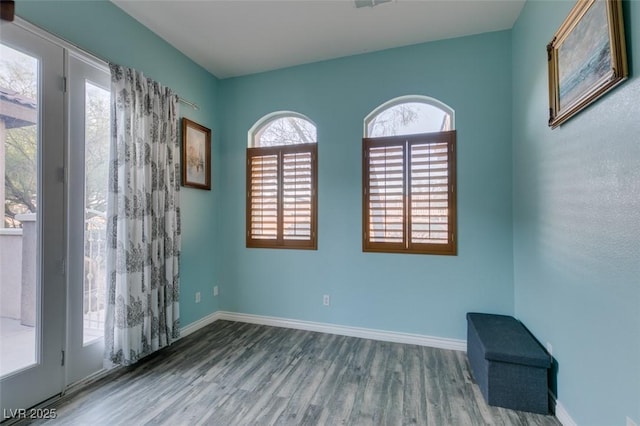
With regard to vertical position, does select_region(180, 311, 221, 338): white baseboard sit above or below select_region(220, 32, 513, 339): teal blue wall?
below

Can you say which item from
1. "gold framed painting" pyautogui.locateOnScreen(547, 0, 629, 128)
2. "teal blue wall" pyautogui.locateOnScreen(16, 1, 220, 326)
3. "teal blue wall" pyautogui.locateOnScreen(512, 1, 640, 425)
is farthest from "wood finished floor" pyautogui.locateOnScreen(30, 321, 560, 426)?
"gold framed painting" pyautogui.locateOnScreen(547, 0, 629, 128)

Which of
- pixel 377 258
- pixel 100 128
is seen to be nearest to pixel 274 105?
pixel 100 128

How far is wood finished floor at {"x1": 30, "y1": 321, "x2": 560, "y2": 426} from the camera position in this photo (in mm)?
1830

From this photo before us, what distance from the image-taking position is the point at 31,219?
1.85 meters

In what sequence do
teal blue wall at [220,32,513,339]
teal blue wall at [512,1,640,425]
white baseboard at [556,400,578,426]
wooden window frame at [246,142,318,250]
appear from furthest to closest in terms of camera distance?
wooden window frame at [246,142,318,250]
teal blue wall at [220,32,513,339]
white baseboard at [556,400,578,426]
teal blue wall at [512,1,640,425]

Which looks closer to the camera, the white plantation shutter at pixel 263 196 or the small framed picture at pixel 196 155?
the small framed picture at pixel 196 155

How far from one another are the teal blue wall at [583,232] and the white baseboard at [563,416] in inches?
1.9

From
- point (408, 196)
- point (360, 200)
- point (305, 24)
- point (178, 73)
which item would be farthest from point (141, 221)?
point (408, 196)

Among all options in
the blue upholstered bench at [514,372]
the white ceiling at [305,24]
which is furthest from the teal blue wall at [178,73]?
the blue upholstered bench at [514,372]

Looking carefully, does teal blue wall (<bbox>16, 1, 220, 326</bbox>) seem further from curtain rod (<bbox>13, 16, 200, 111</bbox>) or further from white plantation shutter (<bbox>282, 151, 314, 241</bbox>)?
white plantation shutter (<bbox>282, 151, 314, 241</bbox>)

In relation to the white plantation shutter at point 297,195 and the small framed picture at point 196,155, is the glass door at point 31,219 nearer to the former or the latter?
the small framed picture at point 196,155

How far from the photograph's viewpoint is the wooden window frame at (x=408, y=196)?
281 cm

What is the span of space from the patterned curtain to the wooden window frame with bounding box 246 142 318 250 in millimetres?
882

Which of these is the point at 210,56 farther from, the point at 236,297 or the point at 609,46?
the point at 609,46
